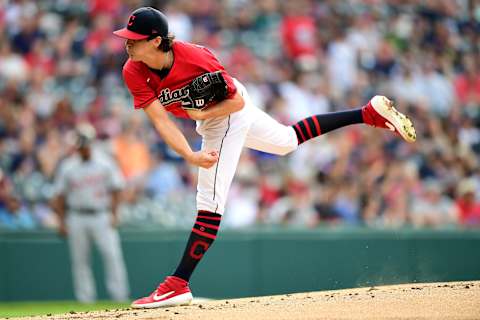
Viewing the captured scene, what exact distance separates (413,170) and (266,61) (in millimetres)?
2679

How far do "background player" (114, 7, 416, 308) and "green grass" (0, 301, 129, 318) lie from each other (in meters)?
3.71

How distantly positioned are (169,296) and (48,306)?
4.75 meters

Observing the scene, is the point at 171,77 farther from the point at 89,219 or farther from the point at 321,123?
the point at 89,219

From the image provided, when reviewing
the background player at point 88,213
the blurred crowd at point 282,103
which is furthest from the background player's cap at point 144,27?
the blurred crowd at point 282,103

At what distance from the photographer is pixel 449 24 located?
1454 centimetres

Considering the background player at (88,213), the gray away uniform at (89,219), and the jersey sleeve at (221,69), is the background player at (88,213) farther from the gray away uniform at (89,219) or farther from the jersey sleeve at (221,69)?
the jersey sleeve at (221,69)

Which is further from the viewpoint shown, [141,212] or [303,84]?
[303,84]

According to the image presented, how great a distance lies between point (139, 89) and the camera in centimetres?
593

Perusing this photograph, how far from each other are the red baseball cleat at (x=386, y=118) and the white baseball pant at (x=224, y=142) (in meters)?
0.80

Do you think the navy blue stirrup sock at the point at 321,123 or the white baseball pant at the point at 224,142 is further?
the navy blue stirrup sock at the point at 321,123

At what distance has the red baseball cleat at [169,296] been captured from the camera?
242 inches

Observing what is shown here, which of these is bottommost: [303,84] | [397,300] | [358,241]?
[358,241]

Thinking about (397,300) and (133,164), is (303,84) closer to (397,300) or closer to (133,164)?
(133,164)

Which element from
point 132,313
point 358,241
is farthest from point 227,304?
point 358,241
